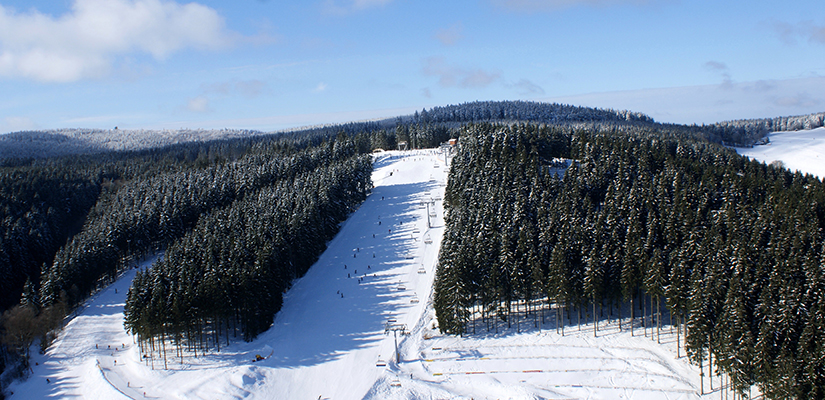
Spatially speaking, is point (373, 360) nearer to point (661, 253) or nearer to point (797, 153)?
point (661, 253)

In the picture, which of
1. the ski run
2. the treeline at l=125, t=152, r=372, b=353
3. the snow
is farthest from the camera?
the treeline at l=125, t=152, r=372, b=353

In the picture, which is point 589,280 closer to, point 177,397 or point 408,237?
point 408,237

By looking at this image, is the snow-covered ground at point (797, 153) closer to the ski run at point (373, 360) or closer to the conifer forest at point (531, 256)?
the conifer forest at point (531, 256)

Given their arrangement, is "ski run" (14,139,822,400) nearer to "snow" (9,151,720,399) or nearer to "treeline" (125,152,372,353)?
"snow" (9,151,720,399)

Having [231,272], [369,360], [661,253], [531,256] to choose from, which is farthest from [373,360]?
[661,253]

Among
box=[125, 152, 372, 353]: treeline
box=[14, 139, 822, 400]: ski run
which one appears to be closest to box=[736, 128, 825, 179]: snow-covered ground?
box=[14, 139, 822, 400]: ski run

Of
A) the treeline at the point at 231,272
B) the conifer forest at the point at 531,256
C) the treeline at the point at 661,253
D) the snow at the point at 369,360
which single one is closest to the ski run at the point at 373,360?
the snow at the point at 369,360

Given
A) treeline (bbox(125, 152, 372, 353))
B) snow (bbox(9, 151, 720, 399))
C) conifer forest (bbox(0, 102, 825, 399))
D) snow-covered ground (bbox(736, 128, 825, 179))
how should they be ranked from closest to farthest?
conifer forest (bbox(0, 102, 825, 399))
snow (bbox(9, 151, 720, 399))
treeline (bbox(125, 152, 372, 353))
snow-covered ground (bbox(736, 128, 825, 179))
